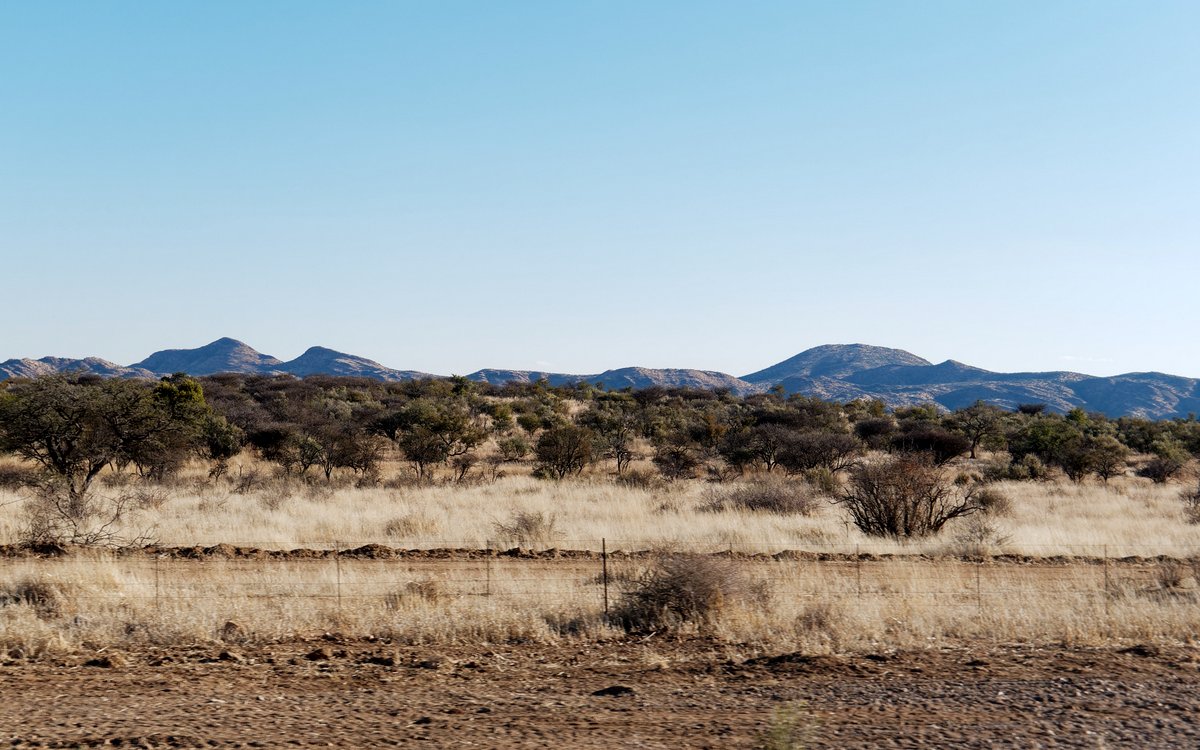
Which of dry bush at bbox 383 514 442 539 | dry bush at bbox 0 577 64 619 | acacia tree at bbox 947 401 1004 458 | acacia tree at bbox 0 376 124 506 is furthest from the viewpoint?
acacia tree at bbox 947 401 1004 458

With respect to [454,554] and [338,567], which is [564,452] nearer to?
[454,554]

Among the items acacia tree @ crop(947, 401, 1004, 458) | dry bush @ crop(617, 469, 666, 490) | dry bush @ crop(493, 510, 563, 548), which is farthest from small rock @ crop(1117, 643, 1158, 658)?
acacia tree @ crop(947, 401, 1004, 458)

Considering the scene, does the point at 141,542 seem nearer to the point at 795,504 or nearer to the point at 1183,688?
the point at 795,504

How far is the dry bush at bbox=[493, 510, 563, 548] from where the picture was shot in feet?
65.9

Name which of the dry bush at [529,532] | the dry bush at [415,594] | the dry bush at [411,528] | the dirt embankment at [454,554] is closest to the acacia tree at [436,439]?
the dry bush at [411,528]

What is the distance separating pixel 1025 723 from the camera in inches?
311

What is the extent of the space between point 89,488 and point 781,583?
2180 centimetres

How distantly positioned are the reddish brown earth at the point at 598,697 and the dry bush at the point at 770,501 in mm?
14370

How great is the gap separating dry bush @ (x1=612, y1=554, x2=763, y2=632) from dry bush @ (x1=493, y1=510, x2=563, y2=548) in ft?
24.9

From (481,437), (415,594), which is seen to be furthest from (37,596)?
(481,437)

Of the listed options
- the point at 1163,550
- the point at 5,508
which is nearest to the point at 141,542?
the point at 5,508

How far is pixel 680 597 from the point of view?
12172 mm

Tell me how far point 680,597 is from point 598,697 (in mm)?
3502

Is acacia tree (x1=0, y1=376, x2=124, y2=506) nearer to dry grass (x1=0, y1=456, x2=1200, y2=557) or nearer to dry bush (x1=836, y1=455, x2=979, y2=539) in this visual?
dry grass (x1=0, y1=456, x2=1200, y2=557)
